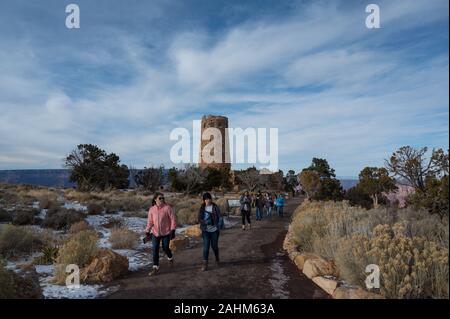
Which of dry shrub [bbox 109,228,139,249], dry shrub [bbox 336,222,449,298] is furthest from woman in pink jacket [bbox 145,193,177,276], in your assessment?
dry shrub [bbox 336,222,449,298]

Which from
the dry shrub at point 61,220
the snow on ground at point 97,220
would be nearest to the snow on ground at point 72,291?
the dry shrub at point 61,220

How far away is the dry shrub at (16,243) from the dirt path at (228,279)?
4.36 meters

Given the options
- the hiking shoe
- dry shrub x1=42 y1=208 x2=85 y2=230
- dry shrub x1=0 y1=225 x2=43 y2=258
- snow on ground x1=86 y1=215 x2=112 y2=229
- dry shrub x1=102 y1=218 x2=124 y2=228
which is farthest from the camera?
snow on ground x1=86 y1=215 x2=112 y2=229

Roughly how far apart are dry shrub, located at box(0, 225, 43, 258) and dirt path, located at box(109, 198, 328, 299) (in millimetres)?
4364

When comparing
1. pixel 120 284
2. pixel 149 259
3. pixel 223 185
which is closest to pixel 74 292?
pixel 120 284

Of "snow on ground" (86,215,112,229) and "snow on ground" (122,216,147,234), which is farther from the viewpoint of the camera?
Answer: "snow on ground" (86,215,112,229)

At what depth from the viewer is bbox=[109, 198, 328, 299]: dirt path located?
6.39 meters

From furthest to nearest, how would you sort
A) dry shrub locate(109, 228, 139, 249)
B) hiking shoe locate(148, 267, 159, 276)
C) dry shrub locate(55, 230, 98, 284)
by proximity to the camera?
dry shrub locate(109, 228, 139, 249), hiking shoe locate(148, 267, 159, 276), dry shrub locate(55, 230, 98, 284)

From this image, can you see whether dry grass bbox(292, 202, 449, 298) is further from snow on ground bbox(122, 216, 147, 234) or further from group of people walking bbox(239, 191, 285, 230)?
snow on ground bbox(122, 216, 147, 234)

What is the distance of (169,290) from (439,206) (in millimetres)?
7179

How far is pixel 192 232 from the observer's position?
13828mm

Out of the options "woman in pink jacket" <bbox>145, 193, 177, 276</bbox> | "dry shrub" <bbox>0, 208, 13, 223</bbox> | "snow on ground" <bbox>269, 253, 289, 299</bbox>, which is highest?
"woman in pink jacket" <bbox>145, 193, 177, 276</bbox>
